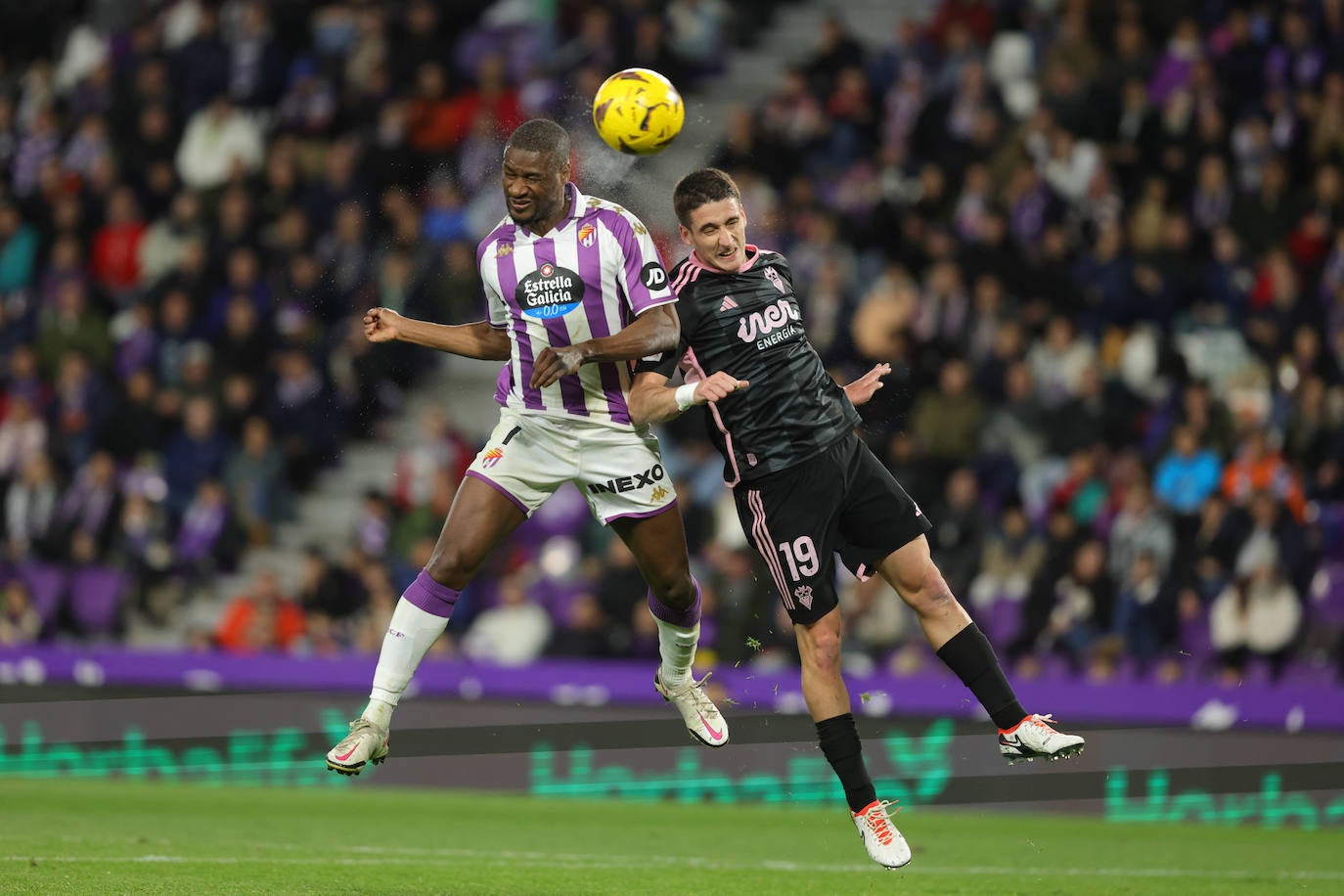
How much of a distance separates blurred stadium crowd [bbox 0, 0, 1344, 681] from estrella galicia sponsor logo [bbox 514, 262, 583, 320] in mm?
3297

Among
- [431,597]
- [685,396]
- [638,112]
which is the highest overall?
[638,112]

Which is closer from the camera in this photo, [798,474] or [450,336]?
[798,474]

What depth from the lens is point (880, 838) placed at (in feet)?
27.5

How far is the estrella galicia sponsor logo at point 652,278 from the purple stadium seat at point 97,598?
9350 millimetres

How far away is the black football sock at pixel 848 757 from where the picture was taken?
28.0 feet

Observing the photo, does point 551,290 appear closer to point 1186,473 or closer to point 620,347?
point 620,347

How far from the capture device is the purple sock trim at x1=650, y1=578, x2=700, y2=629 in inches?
364

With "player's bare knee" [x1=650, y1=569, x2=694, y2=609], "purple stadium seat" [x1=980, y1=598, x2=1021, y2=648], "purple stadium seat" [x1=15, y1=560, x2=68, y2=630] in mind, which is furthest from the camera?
"purple stadium seat" [x1=15, y1=560, x2=68, y2=630]

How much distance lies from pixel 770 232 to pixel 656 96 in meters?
4.85

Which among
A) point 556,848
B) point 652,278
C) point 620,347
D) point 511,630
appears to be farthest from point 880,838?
point 511,630

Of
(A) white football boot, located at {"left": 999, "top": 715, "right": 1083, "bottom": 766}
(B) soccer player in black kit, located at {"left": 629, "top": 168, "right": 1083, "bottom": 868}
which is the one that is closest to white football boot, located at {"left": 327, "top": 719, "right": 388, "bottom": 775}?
(B) soccer player in black kit, located at {"left": 629, "top": 168, "right": 1083, "bottom": 868}

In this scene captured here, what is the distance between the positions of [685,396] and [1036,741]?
2.13 meters

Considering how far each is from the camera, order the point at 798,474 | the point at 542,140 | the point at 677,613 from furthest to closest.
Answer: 1. the point at 677,613
2. the point at 798,474
3. the point at 542,140

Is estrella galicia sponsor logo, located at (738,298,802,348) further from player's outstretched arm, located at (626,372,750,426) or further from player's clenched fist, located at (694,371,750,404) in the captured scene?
player's clenched fist, located at (694,371,750,404)
